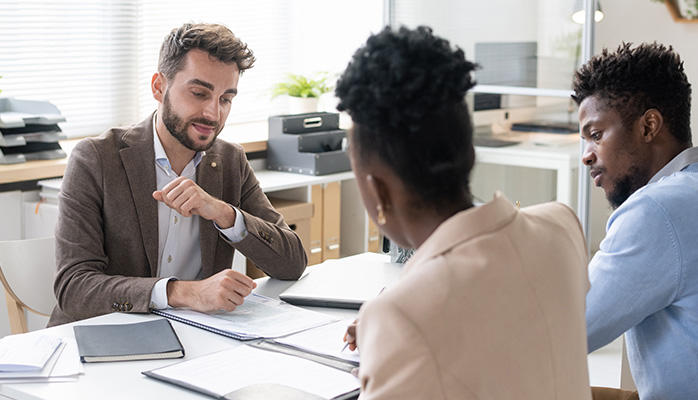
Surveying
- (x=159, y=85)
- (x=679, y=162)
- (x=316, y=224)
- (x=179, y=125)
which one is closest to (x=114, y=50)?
(x=316, y=224)

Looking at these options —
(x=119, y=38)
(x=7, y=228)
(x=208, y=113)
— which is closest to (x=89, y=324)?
(x=208, y=113)

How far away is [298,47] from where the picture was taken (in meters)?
5.11

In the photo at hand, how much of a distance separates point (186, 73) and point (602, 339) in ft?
4.24

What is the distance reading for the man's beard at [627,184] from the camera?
5.70 feet

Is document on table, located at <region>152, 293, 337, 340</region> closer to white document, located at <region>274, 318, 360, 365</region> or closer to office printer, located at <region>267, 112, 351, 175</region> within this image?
white document, located at <region>274, 318, 360, 365</region>

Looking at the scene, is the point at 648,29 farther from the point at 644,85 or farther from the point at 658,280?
the point at 658,280

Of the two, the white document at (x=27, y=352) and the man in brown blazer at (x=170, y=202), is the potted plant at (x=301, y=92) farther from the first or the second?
the white document at (x=27, y=352)

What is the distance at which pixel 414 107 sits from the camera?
922mm

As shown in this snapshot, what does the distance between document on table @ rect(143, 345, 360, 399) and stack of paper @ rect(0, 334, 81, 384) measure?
0.51 feet

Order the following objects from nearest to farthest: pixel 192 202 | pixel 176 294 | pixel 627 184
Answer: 1. pixel 627 184
2. pixel 176 294
3. pixel 192 202

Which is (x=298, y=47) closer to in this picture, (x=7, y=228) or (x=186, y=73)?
(x=7, y=228)

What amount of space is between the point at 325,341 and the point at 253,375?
0.77 ft

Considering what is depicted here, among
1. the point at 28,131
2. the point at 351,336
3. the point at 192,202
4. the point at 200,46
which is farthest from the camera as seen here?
the point at 28,131

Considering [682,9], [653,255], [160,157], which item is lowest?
[653,255]
